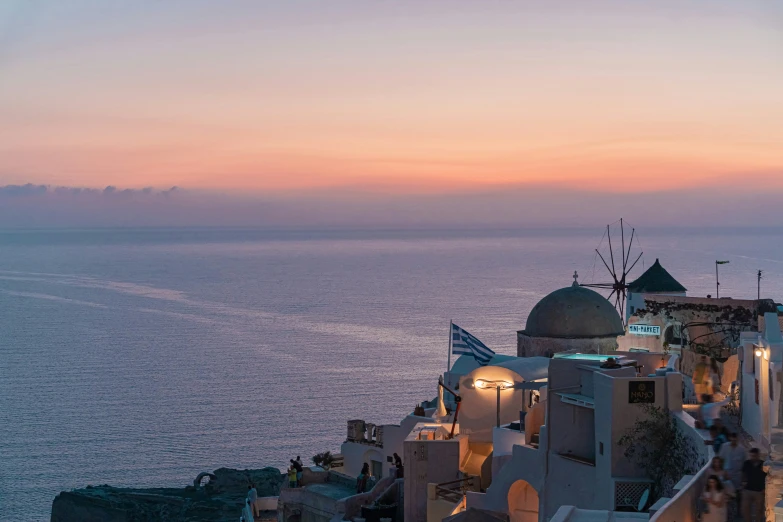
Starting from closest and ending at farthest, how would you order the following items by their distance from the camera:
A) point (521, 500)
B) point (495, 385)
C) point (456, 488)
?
point (521, 500)
point (456, 488)
point (495, 385)

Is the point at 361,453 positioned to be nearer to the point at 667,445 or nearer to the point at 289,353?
the point at 667,445

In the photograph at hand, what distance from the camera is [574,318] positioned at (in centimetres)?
3538

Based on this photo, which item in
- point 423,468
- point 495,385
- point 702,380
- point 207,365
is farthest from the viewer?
point 207,365

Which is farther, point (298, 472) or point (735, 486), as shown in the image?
point (298, 472)

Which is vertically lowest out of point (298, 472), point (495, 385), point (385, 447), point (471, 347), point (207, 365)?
point (207, 365)

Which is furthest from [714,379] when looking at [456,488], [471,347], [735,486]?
[735,486]

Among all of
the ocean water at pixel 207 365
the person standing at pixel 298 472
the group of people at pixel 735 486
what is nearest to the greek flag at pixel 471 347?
the person standing at pixel 298 472

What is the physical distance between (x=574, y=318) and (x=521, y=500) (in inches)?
522

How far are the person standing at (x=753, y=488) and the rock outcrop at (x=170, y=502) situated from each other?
30.3 meters

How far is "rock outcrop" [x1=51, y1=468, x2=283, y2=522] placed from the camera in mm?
42500

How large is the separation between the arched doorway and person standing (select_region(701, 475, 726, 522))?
349 inches

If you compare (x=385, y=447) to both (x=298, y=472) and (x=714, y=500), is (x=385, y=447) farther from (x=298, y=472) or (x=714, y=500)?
(x=714, y=500)

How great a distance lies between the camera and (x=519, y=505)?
23.0 metres

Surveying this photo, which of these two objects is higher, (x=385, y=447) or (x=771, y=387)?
(x=771, y=387)
